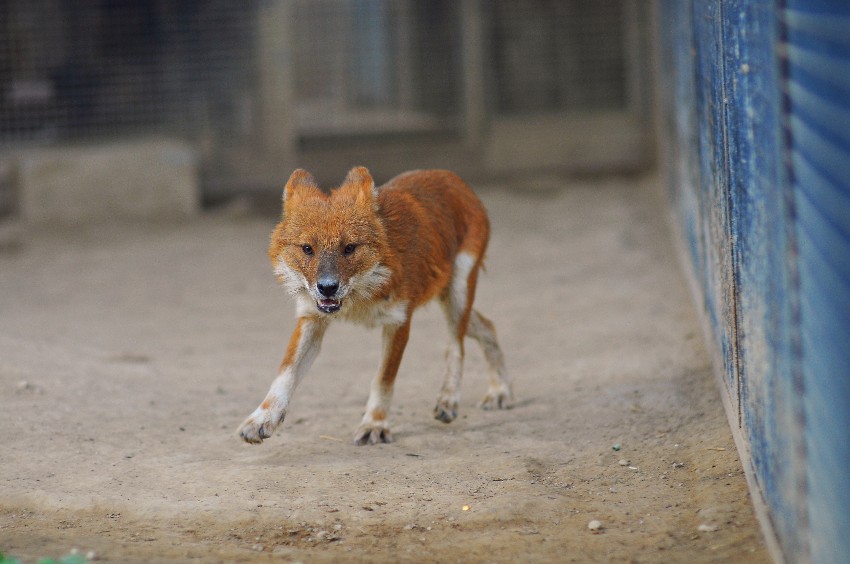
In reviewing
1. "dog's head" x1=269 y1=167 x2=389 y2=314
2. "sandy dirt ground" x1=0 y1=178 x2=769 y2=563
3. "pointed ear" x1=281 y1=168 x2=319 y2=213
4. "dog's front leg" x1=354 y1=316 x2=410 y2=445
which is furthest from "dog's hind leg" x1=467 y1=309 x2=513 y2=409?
"pointed ear" x1=281 y1=168 x2=319 y2=213

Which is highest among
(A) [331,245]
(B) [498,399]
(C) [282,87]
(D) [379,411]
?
(C) [282,87]

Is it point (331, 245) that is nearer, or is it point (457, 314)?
point (331, 245)

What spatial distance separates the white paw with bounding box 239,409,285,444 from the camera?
431 cm

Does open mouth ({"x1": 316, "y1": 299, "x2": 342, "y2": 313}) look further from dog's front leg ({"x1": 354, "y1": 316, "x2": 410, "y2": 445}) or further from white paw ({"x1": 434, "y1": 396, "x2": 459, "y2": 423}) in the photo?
white paw ({"x1": 434, "y1": 396, "x2": 459, "y2": 423})

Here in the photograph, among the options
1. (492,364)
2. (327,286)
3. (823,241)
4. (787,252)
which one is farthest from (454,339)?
(823,241)

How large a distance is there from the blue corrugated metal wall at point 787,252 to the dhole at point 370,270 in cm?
129

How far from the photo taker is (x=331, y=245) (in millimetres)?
4414

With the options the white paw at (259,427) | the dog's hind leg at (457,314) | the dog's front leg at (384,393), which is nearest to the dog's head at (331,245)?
the dog's front leg at (384,393)

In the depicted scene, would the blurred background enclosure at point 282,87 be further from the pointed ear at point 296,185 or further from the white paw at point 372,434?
the white paw at point 372,434

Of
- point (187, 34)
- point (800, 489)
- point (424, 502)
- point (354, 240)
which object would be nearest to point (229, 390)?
point (354, 240)

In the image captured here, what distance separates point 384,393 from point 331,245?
2.50 ft

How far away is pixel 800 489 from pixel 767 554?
624 millimetres

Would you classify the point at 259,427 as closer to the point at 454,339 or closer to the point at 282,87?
the point at 454,339

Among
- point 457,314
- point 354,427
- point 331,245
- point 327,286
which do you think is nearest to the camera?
point 327,286
